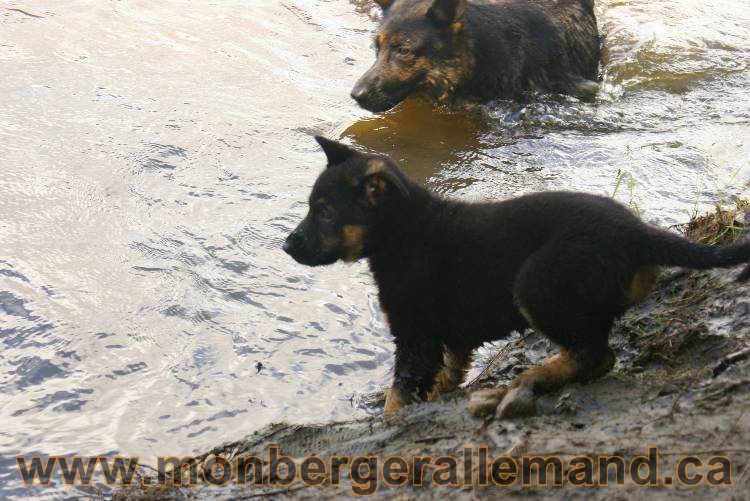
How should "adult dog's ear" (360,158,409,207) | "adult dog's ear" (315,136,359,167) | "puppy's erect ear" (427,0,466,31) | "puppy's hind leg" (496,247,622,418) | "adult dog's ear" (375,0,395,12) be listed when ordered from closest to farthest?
"puppy's hind leg" (496,247,622,418)
"adult dog's ear" (360,158,409,207)
"adult dog's ear" (315,136,359,167)
"puppy's erect ear" (427,0,466,31)
"adult dog's ear" (375,0,395,12)

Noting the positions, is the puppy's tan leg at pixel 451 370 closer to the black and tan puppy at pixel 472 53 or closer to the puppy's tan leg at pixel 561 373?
the puppy's tan leg at pixel 561 373

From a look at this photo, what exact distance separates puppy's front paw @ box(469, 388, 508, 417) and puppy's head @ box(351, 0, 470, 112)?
5.22 m

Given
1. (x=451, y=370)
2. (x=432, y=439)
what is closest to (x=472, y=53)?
(x=451, y=370)

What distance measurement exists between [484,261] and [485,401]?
91 cm

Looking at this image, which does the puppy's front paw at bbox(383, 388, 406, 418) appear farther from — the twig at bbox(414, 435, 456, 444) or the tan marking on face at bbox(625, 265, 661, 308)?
the tan marking on face at bbox(625, 265, 661, 308)

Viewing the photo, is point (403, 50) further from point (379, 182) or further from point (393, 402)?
point (393, 402)

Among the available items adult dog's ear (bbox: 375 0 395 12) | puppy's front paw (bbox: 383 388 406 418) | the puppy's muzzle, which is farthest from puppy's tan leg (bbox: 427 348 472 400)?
adult dog's ear (bbox: 375 0 395 12)

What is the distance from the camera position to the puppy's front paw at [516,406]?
13.0 feet

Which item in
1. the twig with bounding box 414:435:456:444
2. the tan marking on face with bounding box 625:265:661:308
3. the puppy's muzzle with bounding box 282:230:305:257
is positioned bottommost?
the twig with bounding box 414:435:456:444

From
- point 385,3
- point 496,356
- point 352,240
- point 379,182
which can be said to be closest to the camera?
point 379,182

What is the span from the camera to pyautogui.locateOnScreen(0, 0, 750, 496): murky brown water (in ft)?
17.4

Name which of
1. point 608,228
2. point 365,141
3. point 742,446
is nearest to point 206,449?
point 608,228

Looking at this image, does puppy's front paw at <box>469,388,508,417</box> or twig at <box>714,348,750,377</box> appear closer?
twig at <box>714,348,750,377</box>

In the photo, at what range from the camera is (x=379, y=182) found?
5.07 metres
